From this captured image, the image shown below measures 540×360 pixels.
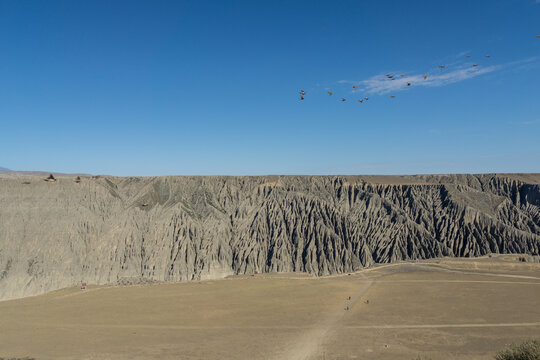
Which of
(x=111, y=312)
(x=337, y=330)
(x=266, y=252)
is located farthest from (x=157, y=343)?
(x=266, y=252)

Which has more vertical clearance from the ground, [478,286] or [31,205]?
[31,205]

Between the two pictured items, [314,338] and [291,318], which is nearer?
[314,338]

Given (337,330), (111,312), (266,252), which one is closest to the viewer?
(337,330)

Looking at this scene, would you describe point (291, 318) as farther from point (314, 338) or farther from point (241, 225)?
point (241, 225)

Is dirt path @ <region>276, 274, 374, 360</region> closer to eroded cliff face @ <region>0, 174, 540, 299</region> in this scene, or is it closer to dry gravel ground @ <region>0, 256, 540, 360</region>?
dry gravel ground @ <region>0, 256, 540, 360</region>

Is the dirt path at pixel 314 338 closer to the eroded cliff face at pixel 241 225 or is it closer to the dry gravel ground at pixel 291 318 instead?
the dry gravel ground at pixel 291 318

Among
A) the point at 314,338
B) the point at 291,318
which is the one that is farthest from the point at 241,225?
the point at 314,338

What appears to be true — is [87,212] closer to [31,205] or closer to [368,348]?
[31,205]
